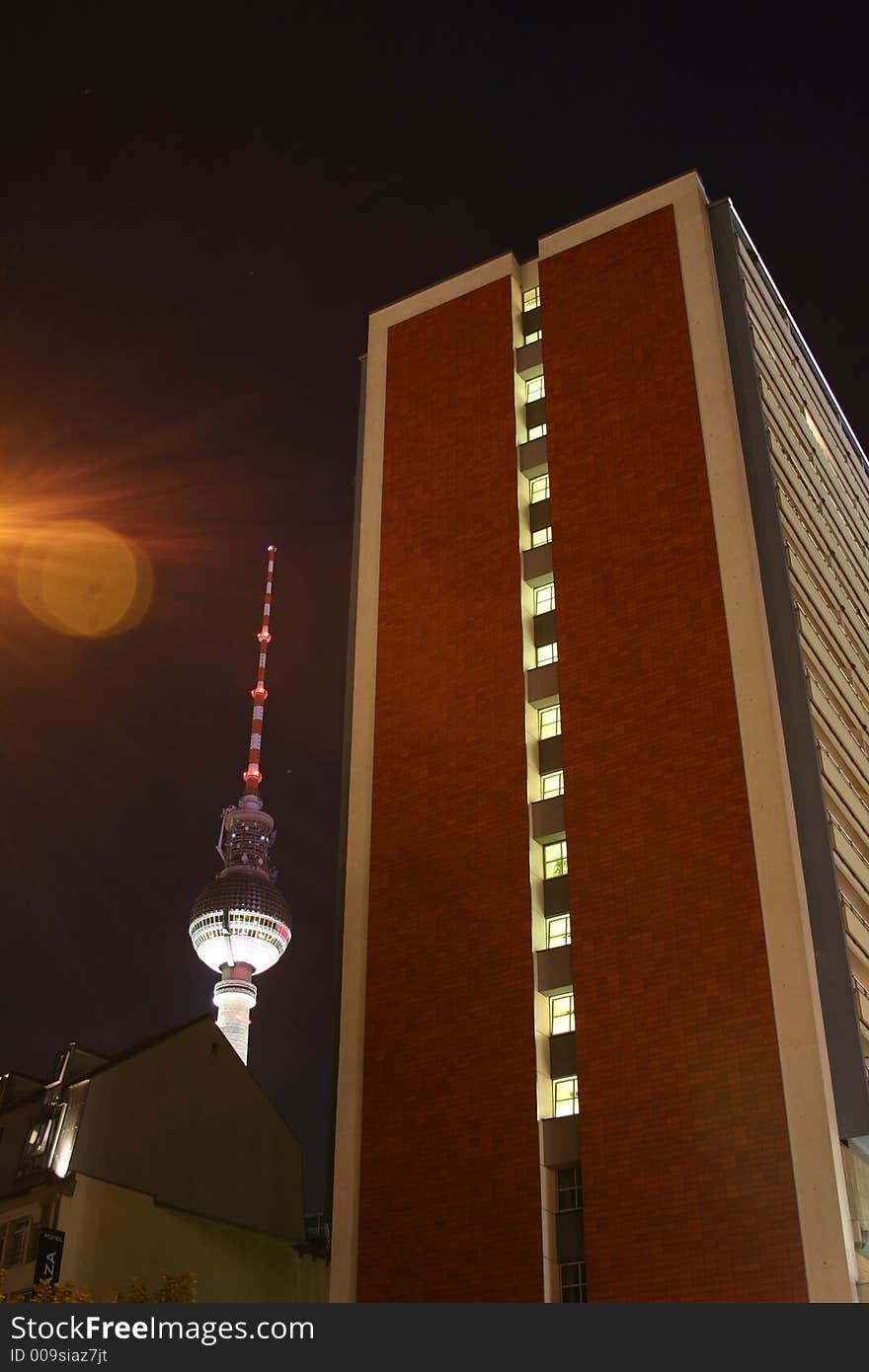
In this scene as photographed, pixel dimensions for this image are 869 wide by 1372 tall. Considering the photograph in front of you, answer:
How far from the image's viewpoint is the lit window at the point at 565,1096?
36.6 meters

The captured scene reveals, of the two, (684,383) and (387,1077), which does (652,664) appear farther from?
(387,1077)

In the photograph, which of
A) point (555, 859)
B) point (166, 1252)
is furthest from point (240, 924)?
point (555, 859)

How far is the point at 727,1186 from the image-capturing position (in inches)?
1264

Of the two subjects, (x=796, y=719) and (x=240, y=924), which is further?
(x=240, y=924)

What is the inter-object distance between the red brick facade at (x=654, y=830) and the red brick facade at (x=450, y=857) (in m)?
1.94

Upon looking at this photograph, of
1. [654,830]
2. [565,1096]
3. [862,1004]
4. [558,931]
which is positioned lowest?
[565,1096]

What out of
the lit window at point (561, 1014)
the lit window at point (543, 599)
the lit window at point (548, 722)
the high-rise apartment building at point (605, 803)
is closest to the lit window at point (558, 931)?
the high-rise apartment building at point (605, 803)

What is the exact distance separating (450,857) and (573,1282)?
41.2 feet

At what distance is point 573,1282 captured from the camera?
34.1 meters

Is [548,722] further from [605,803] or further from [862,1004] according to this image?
[862,1004]

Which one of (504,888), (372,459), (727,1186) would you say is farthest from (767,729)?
(372,459)

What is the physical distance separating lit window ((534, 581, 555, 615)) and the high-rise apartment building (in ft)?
0.24

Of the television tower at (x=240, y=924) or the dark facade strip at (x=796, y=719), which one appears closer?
the dark facade strip at (x=796, y=719)

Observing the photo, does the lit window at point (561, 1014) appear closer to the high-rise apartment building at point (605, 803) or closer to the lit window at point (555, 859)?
the high-rise apartment building at point (605, 803)
